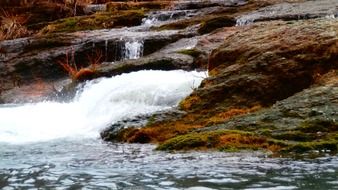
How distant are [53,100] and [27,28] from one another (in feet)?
31.3

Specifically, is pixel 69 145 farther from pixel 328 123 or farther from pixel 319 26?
pixel 319 26

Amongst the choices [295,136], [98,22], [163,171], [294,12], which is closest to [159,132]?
[295,136]

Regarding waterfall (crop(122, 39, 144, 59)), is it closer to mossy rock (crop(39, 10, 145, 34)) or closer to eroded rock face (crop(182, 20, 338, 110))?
mossy rock (crop(39, 10, 145, 34))

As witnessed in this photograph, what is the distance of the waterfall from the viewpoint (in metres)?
17.3

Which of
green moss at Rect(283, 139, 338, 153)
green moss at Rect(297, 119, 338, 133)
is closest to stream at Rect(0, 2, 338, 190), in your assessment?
green moss at Rect(283, 139, 338, 153)

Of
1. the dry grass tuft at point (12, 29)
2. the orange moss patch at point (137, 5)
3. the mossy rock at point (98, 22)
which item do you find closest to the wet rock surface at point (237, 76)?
the mossy rock at point (98, 22)

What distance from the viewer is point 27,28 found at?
24.2 m

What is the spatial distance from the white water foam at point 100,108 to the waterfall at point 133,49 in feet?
10.8

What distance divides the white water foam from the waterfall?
3.30 m

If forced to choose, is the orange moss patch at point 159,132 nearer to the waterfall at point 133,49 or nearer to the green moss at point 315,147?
the green moss at point 315,147

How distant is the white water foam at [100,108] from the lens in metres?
10.7

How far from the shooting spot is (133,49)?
17516 millimetres

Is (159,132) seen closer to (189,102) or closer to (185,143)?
(189,102)

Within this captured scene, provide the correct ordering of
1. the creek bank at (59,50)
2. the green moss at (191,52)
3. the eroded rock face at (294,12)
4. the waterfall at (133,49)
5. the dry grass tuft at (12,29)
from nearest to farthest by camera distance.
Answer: the green moss at (191,52) → the eroded rock face at (294,12) → the waterfall at (133,49) → the creek bank at (59,50) → the dry grass tuft at (12,29)
